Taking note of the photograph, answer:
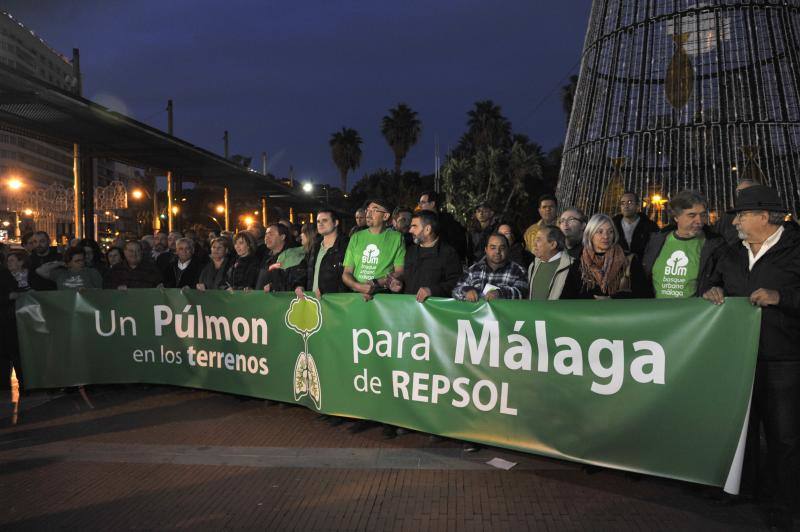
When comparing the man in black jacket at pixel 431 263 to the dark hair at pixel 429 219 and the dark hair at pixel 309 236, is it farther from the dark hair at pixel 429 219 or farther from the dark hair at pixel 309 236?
the dark hair at pixel 309 236

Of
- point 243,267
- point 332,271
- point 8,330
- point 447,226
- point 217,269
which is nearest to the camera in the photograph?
point 332,271

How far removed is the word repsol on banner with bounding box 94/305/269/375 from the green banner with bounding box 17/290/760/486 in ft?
0.05

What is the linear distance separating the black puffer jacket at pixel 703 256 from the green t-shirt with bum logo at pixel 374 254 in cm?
220

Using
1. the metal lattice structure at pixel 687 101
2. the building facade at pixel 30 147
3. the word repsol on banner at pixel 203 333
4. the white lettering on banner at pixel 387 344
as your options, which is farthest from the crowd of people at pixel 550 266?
the building facade at pixel 30 147

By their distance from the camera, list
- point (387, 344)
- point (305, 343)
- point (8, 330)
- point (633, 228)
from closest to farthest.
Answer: point (387, 344), point (305, 343), point (633, 228), point (8, 330)

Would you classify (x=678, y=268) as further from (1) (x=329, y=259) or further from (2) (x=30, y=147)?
(2) (x=30, y=147)

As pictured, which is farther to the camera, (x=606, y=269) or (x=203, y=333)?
(x=203, y=333)

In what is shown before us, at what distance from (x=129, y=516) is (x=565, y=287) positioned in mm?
3455

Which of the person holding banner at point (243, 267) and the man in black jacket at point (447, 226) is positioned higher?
the man in black jacket at point (447, 226)

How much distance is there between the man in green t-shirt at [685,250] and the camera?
526 centimetres

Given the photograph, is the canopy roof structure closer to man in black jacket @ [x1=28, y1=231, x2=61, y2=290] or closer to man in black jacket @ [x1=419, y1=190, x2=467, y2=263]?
man in black jacket @ [x1=28, y1=231, x2=61, y2=290]

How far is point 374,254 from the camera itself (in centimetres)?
649

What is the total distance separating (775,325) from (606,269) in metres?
1.32

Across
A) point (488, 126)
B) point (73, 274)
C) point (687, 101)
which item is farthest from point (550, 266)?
point (488, 126)
